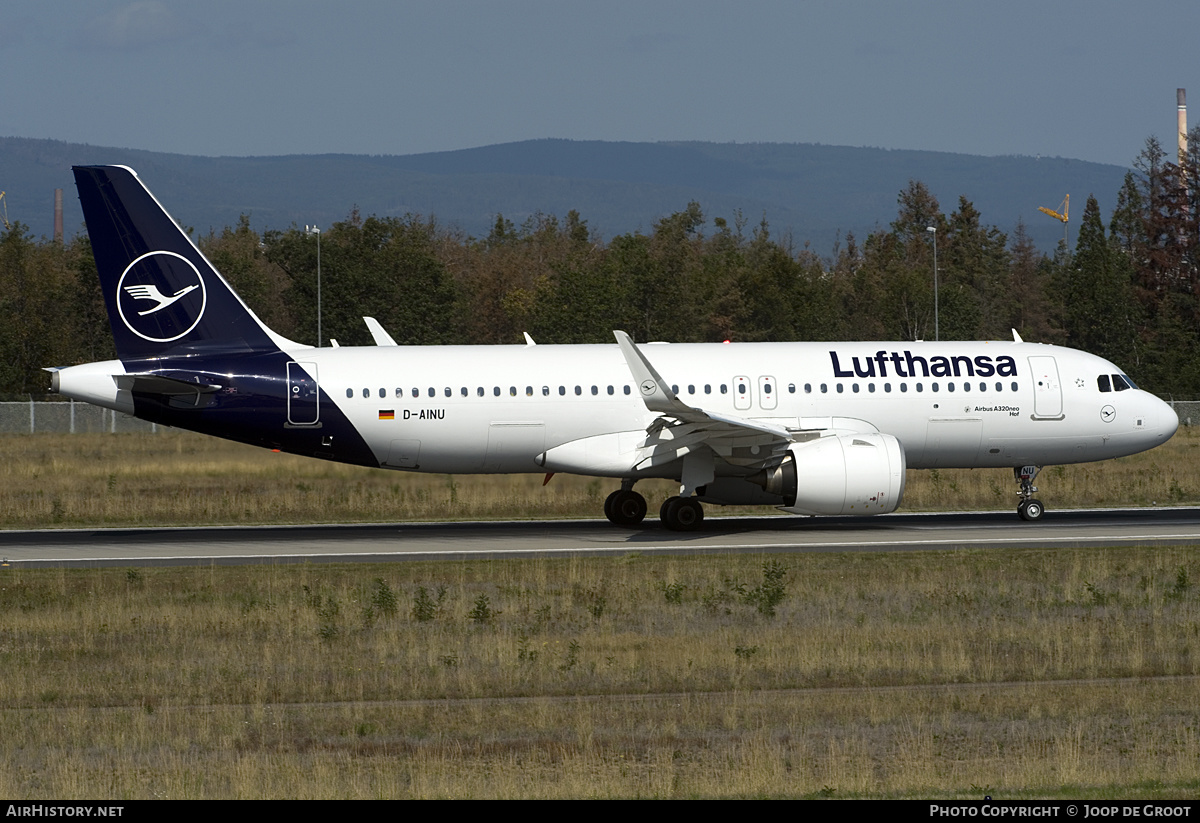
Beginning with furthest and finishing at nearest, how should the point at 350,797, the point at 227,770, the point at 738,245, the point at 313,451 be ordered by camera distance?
the point at 738,245, the point at 313,451, the point at 227,770, the point at 350,797

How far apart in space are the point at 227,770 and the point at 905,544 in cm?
1830

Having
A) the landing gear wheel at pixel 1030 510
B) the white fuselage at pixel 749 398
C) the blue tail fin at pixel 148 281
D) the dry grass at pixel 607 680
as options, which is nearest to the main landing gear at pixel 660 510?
the white fuselage at pixel 749 398

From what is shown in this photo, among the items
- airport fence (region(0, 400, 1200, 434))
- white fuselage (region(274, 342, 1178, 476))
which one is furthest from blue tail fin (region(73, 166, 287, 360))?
airport fence (region(0, 400, 1200, 434))

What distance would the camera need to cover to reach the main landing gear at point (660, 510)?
101 ft

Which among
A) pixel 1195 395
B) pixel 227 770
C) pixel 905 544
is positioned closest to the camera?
pixel 227 770

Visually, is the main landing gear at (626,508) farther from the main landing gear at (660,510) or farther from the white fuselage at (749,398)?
the white fuselage at (749,398)

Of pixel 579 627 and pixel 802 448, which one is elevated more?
pixel 802 448

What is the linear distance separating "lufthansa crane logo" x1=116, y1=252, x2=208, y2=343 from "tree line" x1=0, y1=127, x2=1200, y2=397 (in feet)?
153

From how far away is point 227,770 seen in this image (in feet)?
39.9

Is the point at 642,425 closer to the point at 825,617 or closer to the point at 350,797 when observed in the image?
the point at 825,617

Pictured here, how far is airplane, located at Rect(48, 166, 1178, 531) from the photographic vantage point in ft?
97.6

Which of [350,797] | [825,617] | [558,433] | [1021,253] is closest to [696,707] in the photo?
[350,797]

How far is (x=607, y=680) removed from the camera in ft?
53.2

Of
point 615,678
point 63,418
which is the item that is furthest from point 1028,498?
point 63,418
